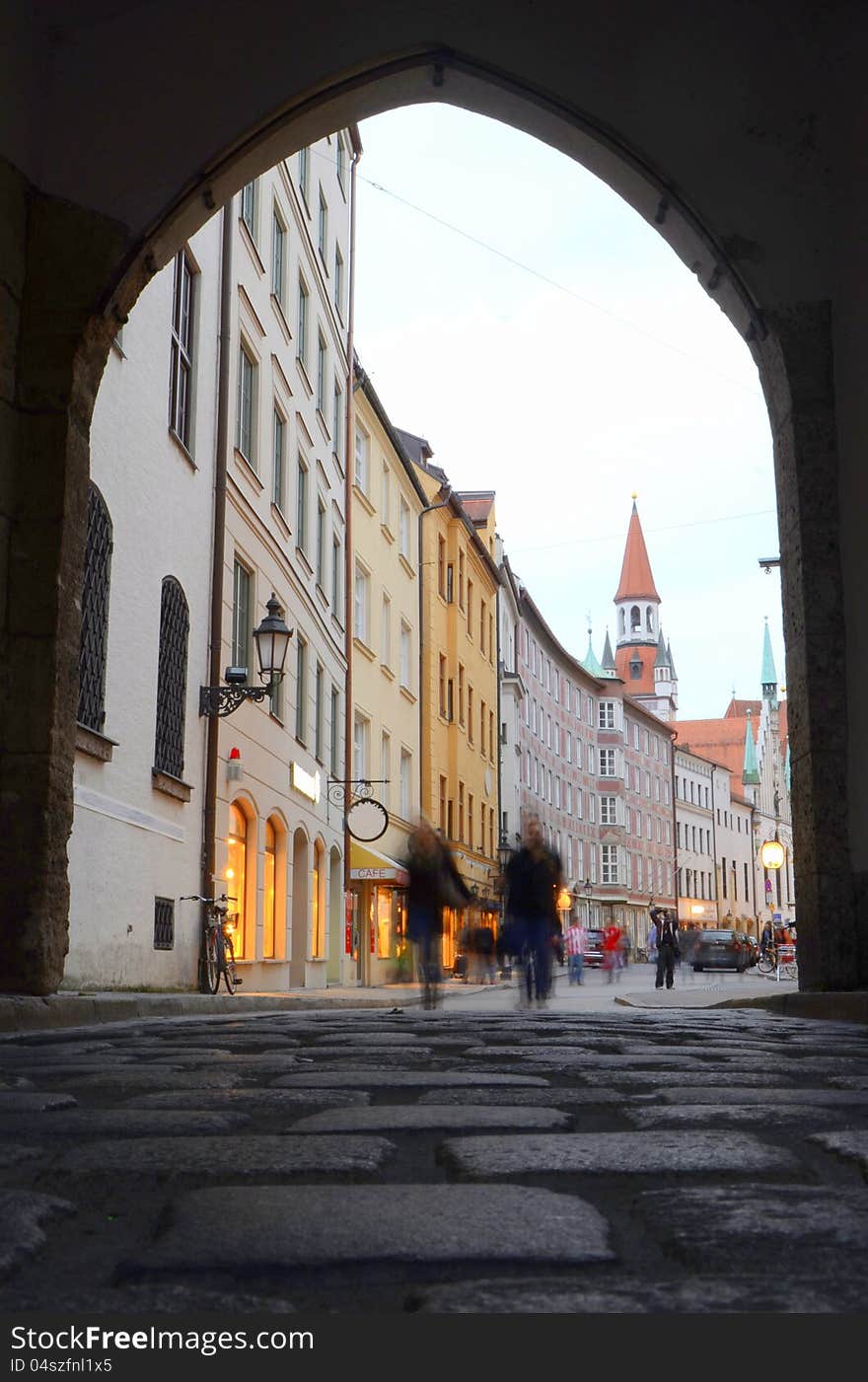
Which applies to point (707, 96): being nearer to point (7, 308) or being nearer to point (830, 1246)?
point (7, 308)

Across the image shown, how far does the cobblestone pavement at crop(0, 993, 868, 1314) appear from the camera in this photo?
1.66 m

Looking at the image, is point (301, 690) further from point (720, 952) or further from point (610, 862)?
point (610, 862)

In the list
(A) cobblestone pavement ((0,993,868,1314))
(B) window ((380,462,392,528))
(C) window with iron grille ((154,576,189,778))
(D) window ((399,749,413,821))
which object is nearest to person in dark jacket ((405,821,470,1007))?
(C) window with iron grille ((154,576,189,778))

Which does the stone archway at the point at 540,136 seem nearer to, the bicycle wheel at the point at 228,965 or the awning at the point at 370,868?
the bicycle wheel at the point at 228,965

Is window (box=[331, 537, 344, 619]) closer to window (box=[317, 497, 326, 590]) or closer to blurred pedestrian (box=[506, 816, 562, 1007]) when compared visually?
window (box=[317, 497, 326, 590])

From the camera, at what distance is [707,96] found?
8359 millimetres

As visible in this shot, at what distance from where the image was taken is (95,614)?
10.9 m

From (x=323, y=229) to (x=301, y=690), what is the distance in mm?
8184

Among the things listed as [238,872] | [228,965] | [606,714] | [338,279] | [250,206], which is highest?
[606,714]

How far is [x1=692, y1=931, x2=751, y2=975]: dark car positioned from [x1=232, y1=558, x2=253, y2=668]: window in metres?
31.7

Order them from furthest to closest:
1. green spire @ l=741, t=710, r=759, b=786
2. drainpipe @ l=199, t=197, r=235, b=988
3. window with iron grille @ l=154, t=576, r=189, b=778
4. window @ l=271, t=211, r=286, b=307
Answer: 1. green spire @ l=741, t=710, r=759, b=786
2. window @ l=271, t=211, r=286, b=307
3. drainpipe @ l=199, t=197, r=235, b=988
4. window with iron grille @ l=154, t=576, r=189, b=778

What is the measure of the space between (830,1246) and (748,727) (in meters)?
124

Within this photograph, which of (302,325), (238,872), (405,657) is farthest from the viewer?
(405,657)

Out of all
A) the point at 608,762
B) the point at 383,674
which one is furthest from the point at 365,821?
the point at 608,762
